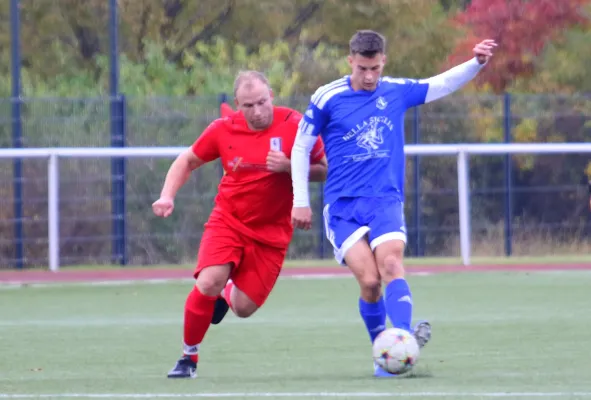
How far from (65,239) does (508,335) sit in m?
11.1

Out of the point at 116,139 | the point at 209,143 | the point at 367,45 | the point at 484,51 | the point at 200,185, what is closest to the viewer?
the point at 367,45

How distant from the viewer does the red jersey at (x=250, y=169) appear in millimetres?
8719

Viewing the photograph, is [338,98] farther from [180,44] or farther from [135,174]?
[180,44]

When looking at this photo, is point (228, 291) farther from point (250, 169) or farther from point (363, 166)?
point (363, 166)

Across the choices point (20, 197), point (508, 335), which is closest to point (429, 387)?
point (508, 335)

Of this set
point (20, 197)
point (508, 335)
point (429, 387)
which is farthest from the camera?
point (20, 197)

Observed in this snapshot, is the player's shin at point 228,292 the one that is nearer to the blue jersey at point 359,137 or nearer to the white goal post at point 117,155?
the blue jersey at point 359,137

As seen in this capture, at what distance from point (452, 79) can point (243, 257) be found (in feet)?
5.08

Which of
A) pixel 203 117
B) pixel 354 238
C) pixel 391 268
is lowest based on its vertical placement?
pixel 391 268

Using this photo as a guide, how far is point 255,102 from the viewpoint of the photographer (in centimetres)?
852

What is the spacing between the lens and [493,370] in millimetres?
8461

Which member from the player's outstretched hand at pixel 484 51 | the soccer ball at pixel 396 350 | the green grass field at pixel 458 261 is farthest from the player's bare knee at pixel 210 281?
the green grass field at pixel 458 261

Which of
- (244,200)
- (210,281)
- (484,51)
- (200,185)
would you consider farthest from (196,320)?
(200,185)

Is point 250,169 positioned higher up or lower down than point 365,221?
higher up
